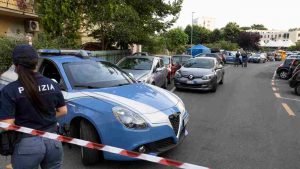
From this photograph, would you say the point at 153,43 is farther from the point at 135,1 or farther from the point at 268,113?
the point at 268,113

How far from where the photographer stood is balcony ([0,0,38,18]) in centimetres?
1549

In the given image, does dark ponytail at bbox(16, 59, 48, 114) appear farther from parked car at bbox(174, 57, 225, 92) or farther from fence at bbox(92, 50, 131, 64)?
fence at bbox(92, 50, 131, 64)

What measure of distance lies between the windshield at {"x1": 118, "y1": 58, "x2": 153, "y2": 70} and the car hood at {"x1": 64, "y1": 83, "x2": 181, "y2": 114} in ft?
19.7

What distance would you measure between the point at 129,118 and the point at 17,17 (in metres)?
15.3

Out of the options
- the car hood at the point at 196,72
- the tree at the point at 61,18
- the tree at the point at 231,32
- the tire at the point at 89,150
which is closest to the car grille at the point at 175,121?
the tire at the point at 89,150

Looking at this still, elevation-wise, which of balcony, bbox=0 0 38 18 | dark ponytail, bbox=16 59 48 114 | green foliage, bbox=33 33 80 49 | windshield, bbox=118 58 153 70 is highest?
balcony, bbox=0 0 38 18

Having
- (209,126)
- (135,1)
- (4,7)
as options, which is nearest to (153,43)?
(135,1)

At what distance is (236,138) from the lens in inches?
255

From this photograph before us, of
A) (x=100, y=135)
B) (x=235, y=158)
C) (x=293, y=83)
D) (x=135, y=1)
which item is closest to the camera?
(x=100, y=135)

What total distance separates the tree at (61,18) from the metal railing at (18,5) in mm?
2600

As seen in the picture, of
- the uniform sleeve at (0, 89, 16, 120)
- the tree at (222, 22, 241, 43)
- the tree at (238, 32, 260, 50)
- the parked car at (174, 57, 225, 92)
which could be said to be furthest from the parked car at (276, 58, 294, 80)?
the tree at (222, 22, 241, 43)

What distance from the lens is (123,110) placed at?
15.3 feet

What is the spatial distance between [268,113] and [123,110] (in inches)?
226

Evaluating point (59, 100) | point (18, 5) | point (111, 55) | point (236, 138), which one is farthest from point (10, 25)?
point (59, 100)
